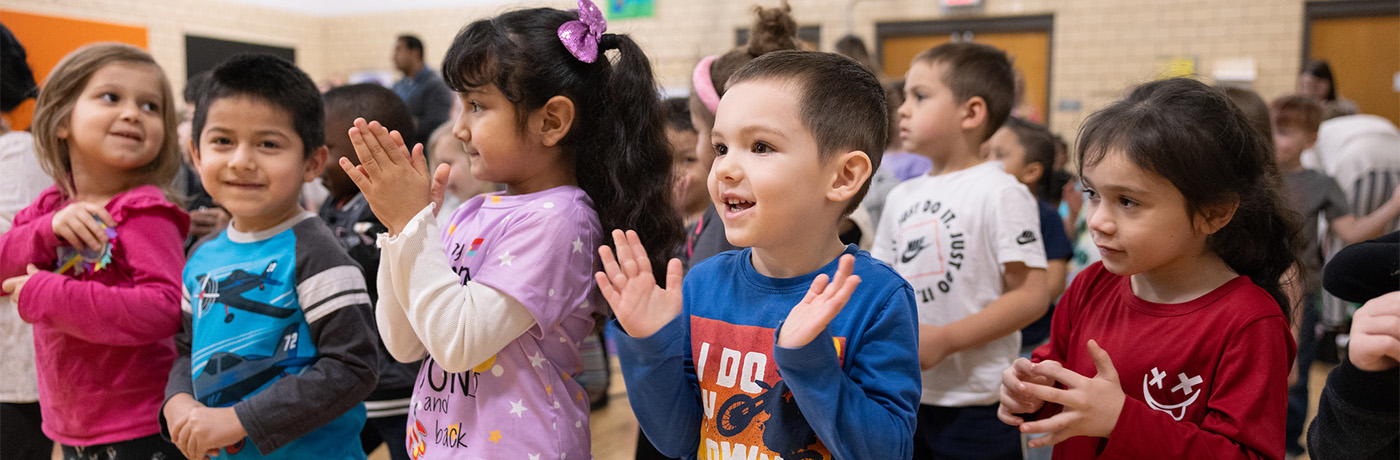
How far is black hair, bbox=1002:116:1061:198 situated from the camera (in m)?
3.09

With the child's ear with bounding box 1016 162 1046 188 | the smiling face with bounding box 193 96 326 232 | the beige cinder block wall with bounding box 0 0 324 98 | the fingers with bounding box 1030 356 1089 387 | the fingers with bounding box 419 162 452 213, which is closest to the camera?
the fingers with bounding box 1030 356 1089 387

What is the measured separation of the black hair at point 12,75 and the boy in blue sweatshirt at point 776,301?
2114 mm

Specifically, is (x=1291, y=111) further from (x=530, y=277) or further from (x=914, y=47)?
(x=914, y=47)

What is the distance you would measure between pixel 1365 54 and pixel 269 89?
7625 millimetres

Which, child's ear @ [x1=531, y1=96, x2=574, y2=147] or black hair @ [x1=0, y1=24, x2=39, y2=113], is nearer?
child's ear @ [x1=531, y1=96, x2=574, y2=147]

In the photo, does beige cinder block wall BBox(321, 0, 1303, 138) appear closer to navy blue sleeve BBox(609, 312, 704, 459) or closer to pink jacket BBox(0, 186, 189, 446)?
pink jacket BBox(0, 186, 189, 446)

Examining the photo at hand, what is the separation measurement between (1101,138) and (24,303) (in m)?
1.98

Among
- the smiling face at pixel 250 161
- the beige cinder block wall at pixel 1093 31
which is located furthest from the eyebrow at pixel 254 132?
the beige cinder block wall at pixel 1093 31

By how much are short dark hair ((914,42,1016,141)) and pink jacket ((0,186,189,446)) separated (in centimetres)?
179

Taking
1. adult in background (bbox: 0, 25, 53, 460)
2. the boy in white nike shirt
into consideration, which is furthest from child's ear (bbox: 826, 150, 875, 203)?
adult in background (bbox: 0, 25, 53, 460)

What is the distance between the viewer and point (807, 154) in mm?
1138

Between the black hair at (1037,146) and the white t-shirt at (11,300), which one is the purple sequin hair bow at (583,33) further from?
the black hair at (1037,146)

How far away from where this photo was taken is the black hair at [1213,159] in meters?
1.23

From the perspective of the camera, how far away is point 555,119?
147cm
